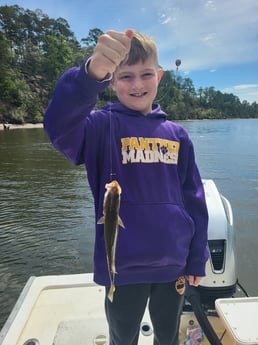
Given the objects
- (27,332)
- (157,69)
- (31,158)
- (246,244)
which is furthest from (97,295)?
(31,158)

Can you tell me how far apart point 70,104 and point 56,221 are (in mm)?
6648

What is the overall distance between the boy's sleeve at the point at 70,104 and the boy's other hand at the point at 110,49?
0.11m

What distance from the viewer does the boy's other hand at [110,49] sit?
1.32m

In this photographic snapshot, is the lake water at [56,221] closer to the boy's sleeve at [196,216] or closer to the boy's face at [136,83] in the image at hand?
the boy's sleeve at [196,216]

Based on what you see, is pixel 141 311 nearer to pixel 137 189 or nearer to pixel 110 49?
pixel 137 189

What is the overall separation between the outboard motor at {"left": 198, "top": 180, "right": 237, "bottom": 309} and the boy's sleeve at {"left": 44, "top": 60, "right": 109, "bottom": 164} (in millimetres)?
1760

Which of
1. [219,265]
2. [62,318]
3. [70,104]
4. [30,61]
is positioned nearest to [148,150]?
[70,104]

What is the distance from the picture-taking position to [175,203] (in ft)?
5.86

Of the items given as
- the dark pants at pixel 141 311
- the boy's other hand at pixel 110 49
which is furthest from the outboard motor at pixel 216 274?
the boy's other hand at pixel 110 49

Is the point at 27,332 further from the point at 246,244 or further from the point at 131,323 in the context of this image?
the point at 246,244

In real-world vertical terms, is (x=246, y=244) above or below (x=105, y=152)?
below

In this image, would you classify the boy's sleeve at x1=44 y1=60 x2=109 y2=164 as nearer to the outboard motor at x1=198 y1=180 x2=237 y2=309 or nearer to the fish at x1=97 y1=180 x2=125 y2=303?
the fish at x1=97 y1=180 x2=125 y2=303

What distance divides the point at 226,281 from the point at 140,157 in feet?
5.25

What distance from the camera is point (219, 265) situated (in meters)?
2.59
